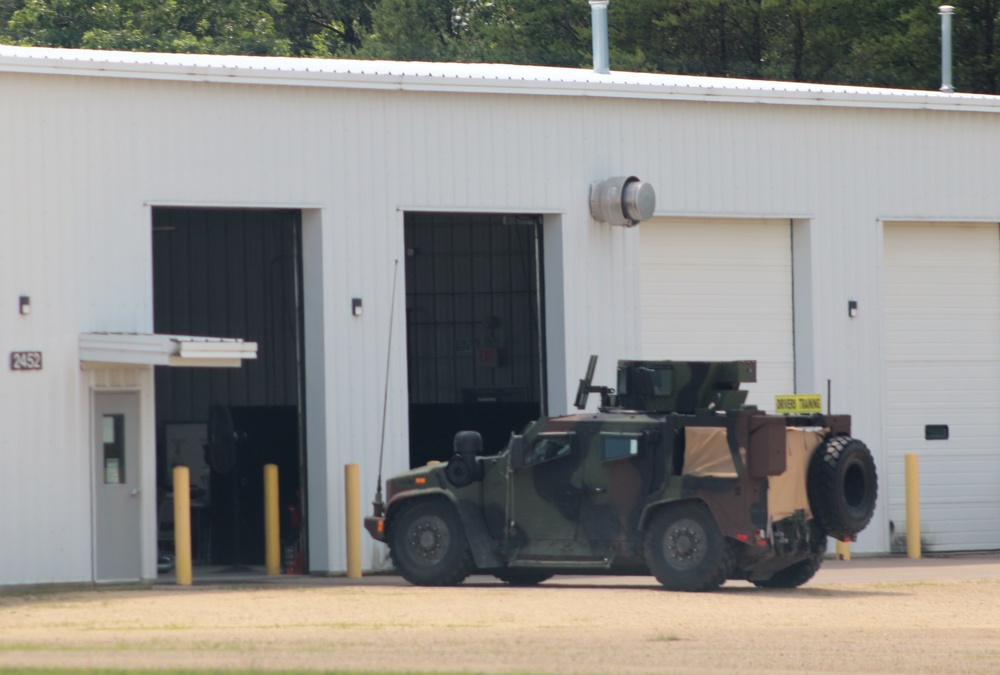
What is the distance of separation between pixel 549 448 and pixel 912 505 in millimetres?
7955

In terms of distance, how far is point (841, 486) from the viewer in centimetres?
1781

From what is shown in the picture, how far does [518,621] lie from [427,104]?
9042mm

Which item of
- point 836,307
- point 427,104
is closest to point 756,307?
point 836,307

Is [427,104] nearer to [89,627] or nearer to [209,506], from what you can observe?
[209,506]

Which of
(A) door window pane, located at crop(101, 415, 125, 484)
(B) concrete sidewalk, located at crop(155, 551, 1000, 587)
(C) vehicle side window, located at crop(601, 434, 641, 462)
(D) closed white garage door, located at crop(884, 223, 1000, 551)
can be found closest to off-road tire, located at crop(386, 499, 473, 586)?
(B) concrete sidewalk, located at crop(155, 551, 1000, 587)

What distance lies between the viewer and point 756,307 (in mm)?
24781

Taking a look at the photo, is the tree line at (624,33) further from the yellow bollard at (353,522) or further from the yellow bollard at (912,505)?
the yellow bollard at (353,522)

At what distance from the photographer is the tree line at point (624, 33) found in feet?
135

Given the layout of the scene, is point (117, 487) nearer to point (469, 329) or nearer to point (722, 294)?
point (722, 294)

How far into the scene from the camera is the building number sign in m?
19.7

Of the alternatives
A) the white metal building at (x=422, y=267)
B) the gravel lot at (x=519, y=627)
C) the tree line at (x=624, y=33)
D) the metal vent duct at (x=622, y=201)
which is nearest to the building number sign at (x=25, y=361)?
the white metal building at (x=422, y=267)

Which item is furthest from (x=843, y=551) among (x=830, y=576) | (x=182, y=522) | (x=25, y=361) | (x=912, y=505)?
(x=25, y=361)

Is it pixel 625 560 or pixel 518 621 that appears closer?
pixel 518 621

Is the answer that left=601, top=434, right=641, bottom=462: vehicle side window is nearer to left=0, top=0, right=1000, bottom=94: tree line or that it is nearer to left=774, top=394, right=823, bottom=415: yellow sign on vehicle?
left=774, top=394, right=823, bottom=415: yellow sign on vehicle
